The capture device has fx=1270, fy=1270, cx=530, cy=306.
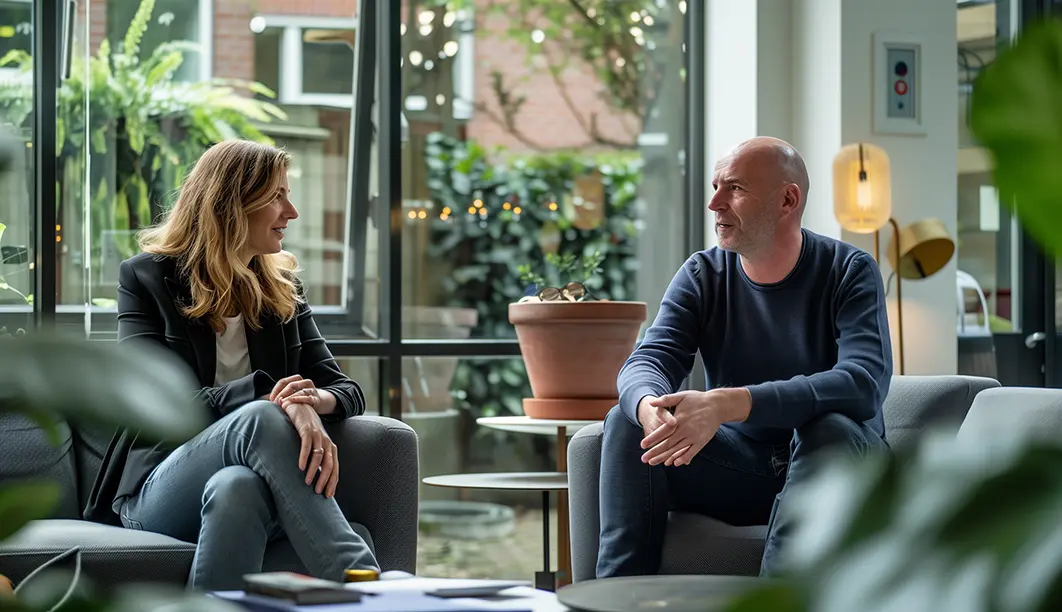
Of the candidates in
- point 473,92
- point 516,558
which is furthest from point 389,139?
point 516,558

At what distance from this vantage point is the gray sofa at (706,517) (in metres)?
2.36

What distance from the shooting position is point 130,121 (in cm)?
412

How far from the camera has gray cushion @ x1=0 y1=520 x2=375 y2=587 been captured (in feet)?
7.59

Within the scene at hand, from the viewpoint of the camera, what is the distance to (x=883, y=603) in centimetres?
24

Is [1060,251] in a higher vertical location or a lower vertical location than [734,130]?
lower

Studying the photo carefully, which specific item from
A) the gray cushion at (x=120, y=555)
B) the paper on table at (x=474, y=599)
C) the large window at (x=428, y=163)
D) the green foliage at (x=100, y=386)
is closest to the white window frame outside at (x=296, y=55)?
the large window at (x=428, y=163)

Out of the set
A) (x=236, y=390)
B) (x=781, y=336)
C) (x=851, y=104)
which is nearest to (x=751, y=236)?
(x=781, y=336)

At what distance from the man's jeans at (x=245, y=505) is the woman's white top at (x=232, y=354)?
0.92 ft

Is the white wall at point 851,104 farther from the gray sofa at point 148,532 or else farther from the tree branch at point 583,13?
the gray sofa at point 148,532

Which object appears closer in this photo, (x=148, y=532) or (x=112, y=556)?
(x=112, y=556)

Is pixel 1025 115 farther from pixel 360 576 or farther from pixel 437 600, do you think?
pixel 360 576

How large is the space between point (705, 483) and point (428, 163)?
2.27 meters

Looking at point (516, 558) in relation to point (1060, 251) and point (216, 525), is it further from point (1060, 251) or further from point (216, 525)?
point (1060, 251)

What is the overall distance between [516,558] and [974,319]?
2.02 metres
